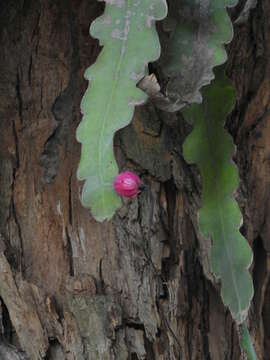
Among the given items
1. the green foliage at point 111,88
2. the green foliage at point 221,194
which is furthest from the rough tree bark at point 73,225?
the green foliage at point 111,88

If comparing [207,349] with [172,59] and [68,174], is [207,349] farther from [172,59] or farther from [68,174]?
[172,59]

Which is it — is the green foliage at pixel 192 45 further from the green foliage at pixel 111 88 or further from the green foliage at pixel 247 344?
the green foliage at pixel 247 344

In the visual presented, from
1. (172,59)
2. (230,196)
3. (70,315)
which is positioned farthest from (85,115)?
(70,315)

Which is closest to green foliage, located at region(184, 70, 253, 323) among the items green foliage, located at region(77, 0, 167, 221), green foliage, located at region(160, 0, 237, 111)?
green foliage, located at region(160, 0, 237, 111)

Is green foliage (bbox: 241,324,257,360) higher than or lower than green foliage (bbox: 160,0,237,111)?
lower

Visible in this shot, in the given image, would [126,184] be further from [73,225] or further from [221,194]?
[73,225]

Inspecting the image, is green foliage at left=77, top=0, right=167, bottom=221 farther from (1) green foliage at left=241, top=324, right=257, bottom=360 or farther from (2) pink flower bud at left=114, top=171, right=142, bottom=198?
(1) green foliage at left=241, top=324, right=257, bottom=360

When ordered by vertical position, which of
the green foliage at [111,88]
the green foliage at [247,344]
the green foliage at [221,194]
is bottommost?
the green foliage at [247,344]
